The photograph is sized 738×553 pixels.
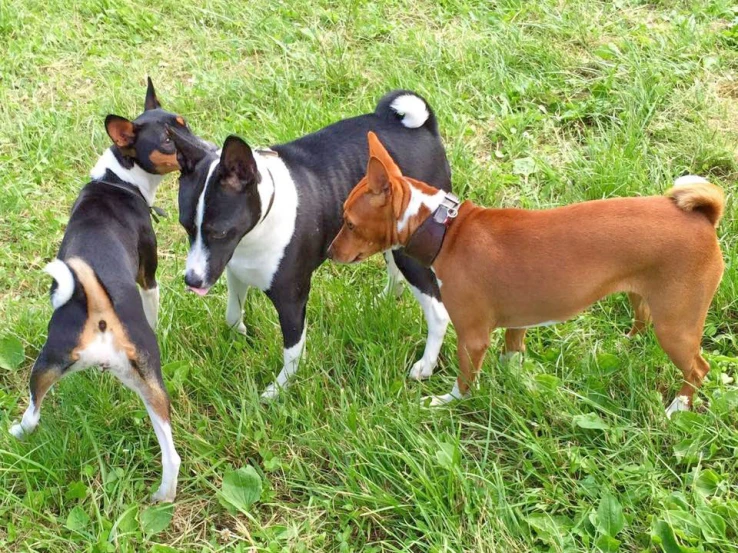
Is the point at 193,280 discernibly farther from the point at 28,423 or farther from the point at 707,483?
the point at 707,483

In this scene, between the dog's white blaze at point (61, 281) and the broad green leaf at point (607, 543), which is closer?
the broad green leaf at point (607, 543)

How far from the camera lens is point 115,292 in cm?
307

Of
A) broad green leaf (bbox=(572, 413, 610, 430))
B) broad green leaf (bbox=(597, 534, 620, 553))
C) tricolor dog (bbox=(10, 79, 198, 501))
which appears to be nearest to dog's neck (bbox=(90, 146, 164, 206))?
tricolor dog (bbox=(10, 79, 198, 501))

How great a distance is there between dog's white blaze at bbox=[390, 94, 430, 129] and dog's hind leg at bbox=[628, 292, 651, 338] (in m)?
1.37

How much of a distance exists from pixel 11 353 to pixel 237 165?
5.64 ft

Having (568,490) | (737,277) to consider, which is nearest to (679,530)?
(568,490)

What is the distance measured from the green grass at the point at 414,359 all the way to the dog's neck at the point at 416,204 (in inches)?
25.4

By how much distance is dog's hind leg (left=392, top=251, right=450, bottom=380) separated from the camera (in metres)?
3.65

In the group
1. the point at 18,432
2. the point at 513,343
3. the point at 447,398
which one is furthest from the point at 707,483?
the point at 18,432

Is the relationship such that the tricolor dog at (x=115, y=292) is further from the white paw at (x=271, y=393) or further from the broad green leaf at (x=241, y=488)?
the white paw at (x=271, y=393)

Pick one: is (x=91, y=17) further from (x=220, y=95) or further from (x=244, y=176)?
(x=244, y=176)

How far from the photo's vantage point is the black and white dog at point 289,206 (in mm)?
3205

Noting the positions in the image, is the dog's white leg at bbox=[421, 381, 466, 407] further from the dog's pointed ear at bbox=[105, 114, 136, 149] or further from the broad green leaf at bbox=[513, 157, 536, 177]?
the dog's pointed ear at bbox=[105, 114, 136, 149]

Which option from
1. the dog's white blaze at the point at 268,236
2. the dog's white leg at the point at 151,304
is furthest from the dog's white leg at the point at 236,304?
the dog's white leg at the point at 151,304
